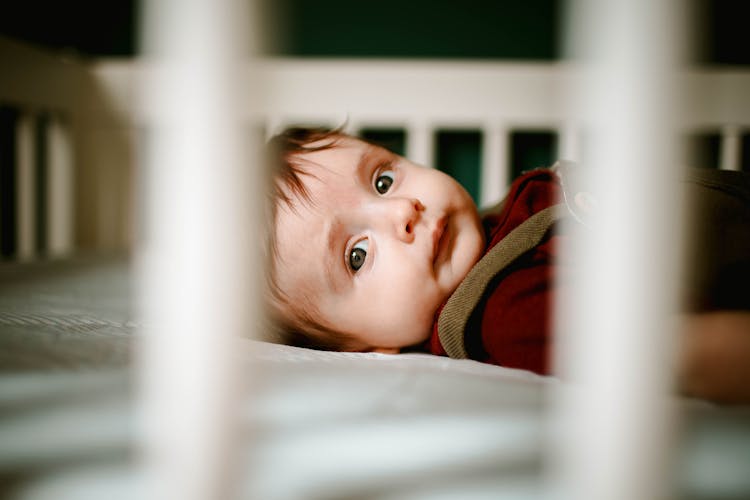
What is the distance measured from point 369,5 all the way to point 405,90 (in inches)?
13.4

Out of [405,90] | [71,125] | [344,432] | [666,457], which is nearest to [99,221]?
[71,125]

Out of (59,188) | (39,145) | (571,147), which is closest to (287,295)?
(571,147)

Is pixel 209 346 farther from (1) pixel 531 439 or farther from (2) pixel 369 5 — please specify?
(2) pixel 369 5

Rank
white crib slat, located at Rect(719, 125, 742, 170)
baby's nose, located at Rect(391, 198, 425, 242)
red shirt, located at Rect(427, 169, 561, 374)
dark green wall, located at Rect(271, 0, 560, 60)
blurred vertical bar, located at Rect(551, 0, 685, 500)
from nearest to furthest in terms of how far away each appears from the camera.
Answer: blurred vertical bar, located at Rect(551, 0, 685, 500)
red shirt, located at Rect(427, 169, 561, 374)
baby's nose, located at Rect(391, 198, 425, 242)
white crib slat, located at Rect(719, 125, 742, 170)
dark green wall, located at Rect(271, 0, 560, 60)

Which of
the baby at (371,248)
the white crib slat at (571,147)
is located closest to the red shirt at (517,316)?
the baby at (371,248)

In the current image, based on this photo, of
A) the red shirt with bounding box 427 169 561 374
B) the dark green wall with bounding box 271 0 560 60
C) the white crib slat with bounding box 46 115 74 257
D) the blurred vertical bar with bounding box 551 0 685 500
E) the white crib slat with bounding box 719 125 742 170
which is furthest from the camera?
the dark green wall with bounding box 271 0 560 60

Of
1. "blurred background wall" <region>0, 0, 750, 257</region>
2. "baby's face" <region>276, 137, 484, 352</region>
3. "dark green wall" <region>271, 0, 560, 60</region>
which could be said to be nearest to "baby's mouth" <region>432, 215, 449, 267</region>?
"baby's face" <region>276, 137, 484, 352</region>

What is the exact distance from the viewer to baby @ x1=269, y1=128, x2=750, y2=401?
1.80 feet

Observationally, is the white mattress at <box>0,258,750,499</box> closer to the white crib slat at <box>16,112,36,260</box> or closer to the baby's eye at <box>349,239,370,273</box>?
the baby's eye at <box>349,239,370,273</box>

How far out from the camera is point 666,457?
0.61 ft

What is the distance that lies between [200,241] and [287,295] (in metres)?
0.39

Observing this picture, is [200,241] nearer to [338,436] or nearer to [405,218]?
[338,436]

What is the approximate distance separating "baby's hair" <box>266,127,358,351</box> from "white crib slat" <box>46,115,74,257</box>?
736mm

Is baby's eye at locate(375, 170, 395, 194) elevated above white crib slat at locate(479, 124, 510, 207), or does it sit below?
below
